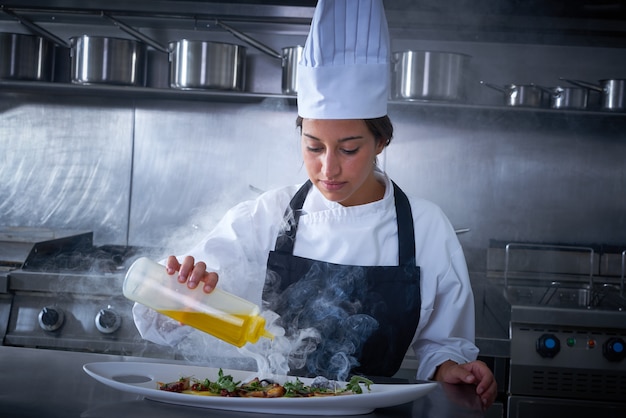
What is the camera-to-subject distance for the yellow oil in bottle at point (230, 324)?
1.45m

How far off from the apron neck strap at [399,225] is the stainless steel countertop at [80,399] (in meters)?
0.45

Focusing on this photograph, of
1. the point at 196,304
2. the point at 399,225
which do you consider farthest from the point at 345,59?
the point at 196,304

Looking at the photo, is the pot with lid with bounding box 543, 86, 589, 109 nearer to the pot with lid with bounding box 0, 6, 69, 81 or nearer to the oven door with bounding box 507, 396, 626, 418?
the oven door with bounding box 507, 396, 626, 418

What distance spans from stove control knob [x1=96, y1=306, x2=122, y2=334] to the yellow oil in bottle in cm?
163

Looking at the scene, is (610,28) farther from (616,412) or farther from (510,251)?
(616,412)

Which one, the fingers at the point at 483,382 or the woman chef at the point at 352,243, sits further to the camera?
the woman chef at the point at 352,243

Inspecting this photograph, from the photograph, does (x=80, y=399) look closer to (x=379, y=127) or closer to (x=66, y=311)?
(x=379, y=127)

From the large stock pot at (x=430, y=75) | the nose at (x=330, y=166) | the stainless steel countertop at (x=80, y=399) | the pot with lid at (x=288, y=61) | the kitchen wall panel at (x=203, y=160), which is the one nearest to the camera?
the stainless steel countertop at (x=80, y=399)

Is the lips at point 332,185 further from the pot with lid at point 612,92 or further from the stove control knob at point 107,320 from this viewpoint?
the pot with lid at point 612,92

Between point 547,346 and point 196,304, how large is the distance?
1.80 meters

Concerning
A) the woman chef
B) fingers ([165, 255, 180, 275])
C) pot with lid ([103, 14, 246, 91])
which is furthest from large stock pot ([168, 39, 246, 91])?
fingers ([165, 255, 180, 275])

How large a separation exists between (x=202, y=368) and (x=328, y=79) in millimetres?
783

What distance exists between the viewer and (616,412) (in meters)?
2.81

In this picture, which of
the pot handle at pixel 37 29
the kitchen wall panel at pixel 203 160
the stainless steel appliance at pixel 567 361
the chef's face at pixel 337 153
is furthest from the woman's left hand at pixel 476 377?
the pot handle at pixel 37 29
